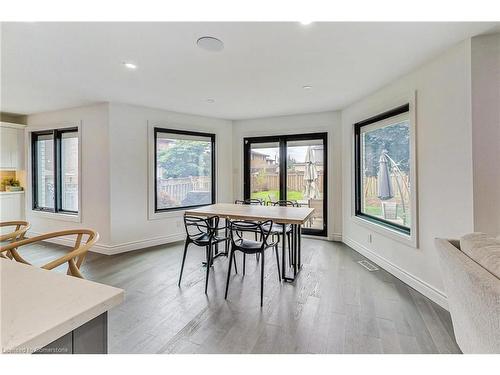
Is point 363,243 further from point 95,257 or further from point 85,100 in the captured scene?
point 85,100

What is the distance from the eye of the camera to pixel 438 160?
96.6 inches

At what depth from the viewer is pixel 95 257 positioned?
3842 mm

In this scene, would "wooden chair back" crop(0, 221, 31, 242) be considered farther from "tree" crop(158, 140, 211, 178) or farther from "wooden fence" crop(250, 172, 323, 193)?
"wooden fence" crop(250, 172, 323, 193)

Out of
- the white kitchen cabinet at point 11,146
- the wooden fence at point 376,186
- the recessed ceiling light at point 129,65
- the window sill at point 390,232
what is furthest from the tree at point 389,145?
the white kitchen cabinet at point 11,146

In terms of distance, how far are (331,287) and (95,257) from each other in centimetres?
340

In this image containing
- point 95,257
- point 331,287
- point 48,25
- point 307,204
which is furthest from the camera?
point 307,204

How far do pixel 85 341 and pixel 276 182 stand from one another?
467cm

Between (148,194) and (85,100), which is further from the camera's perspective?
(148,194)

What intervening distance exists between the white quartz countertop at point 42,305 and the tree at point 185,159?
3.94m

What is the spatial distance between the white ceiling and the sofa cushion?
1586 mm

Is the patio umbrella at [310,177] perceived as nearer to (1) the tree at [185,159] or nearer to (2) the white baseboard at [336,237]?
(2) the white baseboard at [336,237]

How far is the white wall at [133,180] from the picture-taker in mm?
4023

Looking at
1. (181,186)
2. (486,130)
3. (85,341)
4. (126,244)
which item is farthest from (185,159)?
(85,341)

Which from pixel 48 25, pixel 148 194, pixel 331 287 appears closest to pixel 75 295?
pixel 48 25
